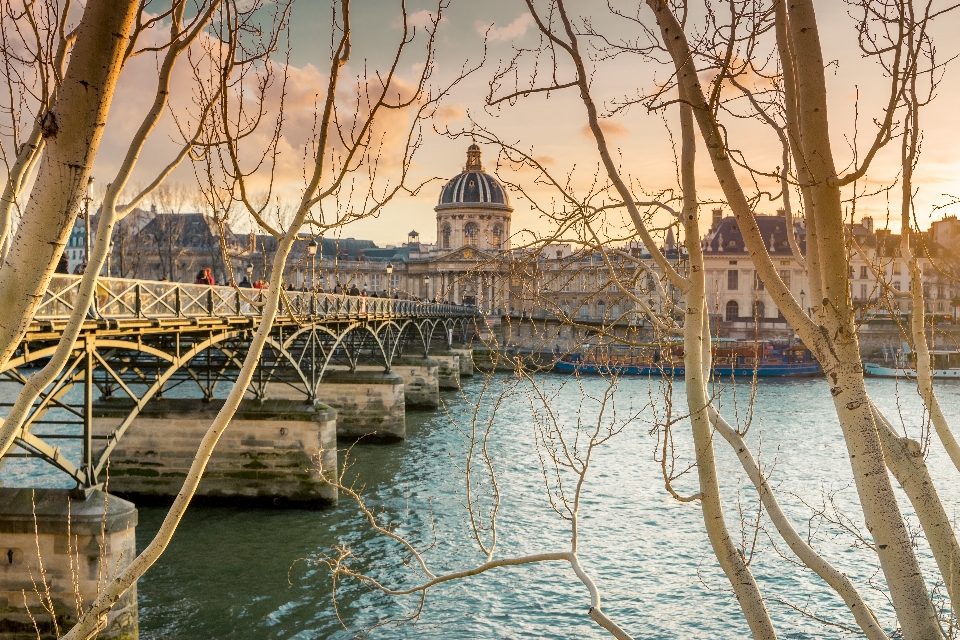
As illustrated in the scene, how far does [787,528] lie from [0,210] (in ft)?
12.2

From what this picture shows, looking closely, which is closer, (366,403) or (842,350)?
(842,350)

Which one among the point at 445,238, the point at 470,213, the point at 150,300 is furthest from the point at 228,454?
the point at 445,238

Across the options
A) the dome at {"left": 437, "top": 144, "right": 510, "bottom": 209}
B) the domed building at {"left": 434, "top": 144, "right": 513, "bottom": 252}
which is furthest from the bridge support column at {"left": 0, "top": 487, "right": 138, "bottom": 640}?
the dome at {"left": 437, "top": 144, "right": 510, "bottom": 209}

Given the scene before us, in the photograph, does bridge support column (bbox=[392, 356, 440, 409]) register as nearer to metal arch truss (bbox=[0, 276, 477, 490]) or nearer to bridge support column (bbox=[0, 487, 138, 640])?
metal arch truss (bbox=[0, 276, 477, 490])

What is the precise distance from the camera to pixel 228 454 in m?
21.2

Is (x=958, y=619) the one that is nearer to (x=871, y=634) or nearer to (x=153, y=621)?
(x=871, y=634)

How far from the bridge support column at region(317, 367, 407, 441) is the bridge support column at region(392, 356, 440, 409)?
380 inches

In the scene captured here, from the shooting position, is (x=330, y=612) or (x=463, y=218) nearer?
(x=330, y=612)

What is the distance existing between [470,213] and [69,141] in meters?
122

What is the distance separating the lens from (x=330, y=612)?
14.2 m

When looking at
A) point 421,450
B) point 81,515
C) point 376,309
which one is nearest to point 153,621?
point 81,515

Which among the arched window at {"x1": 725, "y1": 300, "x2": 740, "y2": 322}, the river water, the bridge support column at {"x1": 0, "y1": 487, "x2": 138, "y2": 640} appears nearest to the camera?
the bridge support column at {"x1": 0, "y1": 487, "x2": 138, "y2": 640}

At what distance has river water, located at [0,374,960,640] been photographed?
13547 millimetres

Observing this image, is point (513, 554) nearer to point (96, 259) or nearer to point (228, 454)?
point (228, 454)
